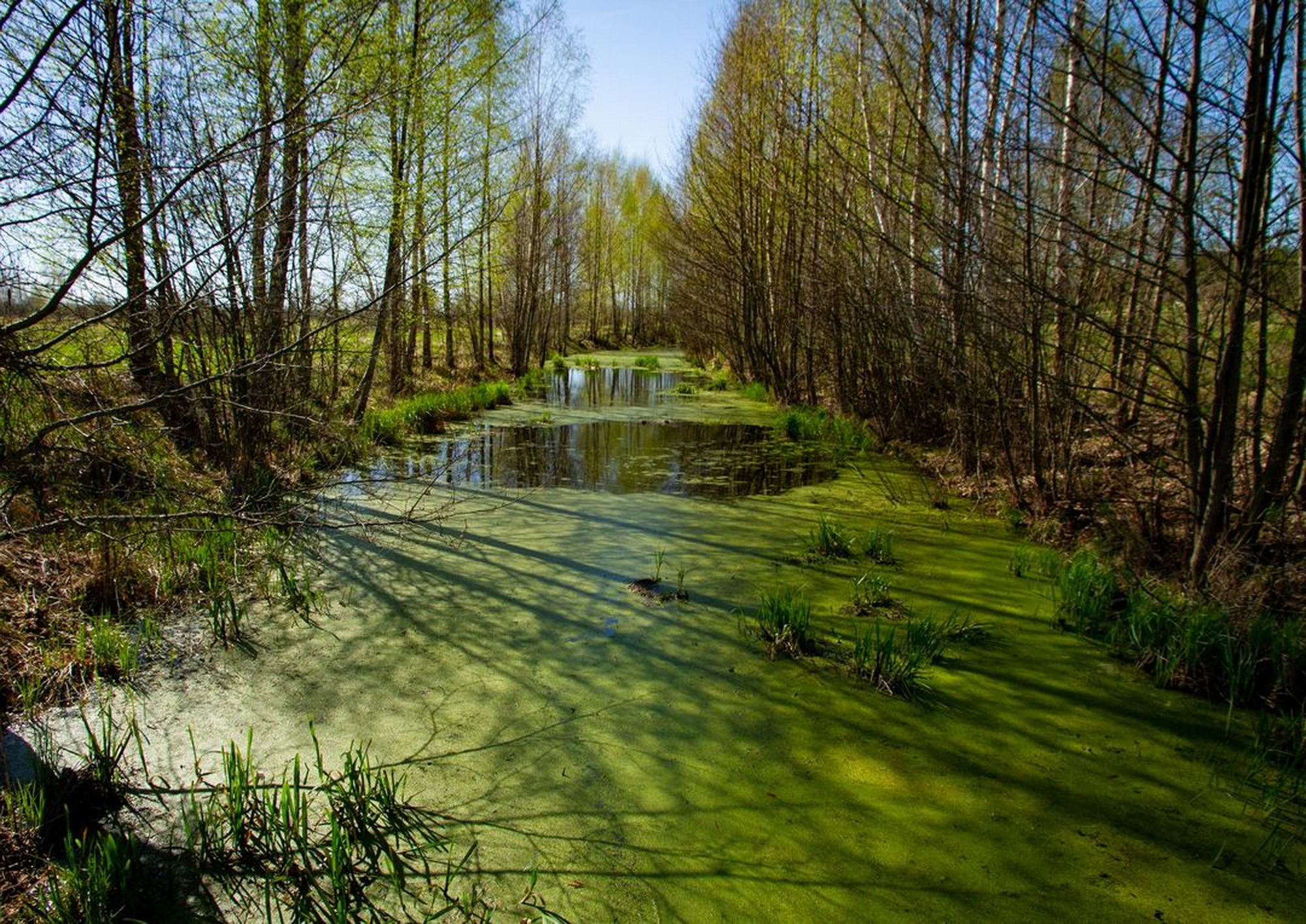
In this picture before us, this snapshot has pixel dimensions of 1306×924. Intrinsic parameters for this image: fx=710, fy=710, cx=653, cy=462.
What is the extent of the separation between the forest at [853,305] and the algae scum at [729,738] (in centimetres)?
36

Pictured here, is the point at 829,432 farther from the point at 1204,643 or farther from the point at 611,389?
the point at 611,389

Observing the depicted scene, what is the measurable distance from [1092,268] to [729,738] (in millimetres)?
3246

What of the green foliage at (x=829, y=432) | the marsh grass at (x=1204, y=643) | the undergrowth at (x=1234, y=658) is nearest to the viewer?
the undergrowth at (x=1234, y=658)

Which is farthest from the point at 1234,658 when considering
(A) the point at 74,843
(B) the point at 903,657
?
(A) the point at 74,843

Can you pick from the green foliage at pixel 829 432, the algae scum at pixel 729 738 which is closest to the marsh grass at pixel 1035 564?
the algae scum at pixel 729 738

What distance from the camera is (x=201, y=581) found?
3.54m

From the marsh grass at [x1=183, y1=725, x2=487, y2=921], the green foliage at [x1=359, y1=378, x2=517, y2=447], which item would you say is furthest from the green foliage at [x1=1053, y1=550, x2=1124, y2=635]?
the green foliage at [x1=359, y1=378, x2=517, y2=447]

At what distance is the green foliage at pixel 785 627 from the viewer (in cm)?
293

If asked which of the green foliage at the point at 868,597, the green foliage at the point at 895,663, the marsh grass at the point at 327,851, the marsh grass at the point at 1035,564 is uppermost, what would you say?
the marsh grass at the point at 1035,564

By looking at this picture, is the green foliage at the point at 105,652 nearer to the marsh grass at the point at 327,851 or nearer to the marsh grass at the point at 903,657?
the marsh grass at the point at 327,851

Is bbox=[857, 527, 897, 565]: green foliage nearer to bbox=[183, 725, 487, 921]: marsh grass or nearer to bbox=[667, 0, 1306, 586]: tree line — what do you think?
bbox=[667, 0, 1306, 586]: tree line

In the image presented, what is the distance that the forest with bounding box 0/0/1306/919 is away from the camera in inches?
76.6

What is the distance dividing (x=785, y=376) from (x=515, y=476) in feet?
19.5

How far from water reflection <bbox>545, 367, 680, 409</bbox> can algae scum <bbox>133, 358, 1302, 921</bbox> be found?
802 cm
